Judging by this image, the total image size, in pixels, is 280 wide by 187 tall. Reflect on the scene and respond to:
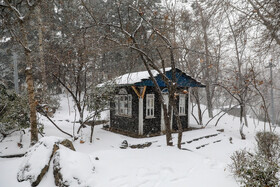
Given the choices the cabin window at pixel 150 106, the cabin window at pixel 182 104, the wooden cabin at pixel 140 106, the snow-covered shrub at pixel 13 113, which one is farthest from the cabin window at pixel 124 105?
the snow-covered shrub at pixel 13 113

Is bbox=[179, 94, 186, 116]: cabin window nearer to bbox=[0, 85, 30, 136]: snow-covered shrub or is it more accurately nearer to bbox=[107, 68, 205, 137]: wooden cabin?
bbox=[107, 68, 205, 137]: wooden cabin

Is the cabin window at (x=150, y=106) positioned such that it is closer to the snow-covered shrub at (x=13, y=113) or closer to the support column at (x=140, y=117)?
the support column at (x=140, y=117)

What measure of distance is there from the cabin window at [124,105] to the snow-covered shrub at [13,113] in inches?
214

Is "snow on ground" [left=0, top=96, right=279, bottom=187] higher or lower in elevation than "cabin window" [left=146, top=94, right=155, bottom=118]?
lower

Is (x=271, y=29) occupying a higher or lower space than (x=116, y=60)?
lower

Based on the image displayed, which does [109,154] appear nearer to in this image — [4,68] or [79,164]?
[79,164]


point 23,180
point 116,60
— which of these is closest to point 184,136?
point 23,180

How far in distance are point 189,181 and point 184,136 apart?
260 inches

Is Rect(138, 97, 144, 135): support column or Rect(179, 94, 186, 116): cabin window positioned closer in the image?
Rect(138, 97, 144, 135): support column

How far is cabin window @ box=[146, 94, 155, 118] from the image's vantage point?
11180mm

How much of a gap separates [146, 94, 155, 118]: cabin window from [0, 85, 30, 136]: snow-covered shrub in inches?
247

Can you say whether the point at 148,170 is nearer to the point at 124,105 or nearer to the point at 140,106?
the point at 140,106

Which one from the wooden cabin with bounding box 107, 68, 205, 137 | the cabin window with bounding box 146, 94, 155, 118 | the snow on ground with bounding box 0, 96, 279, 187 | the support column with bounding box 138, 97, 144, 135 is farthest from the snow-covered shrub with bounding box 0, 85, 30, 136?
the cabin window with bounding box 146, 94, 155, 118

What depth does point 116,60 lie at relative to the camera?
74.9ft
